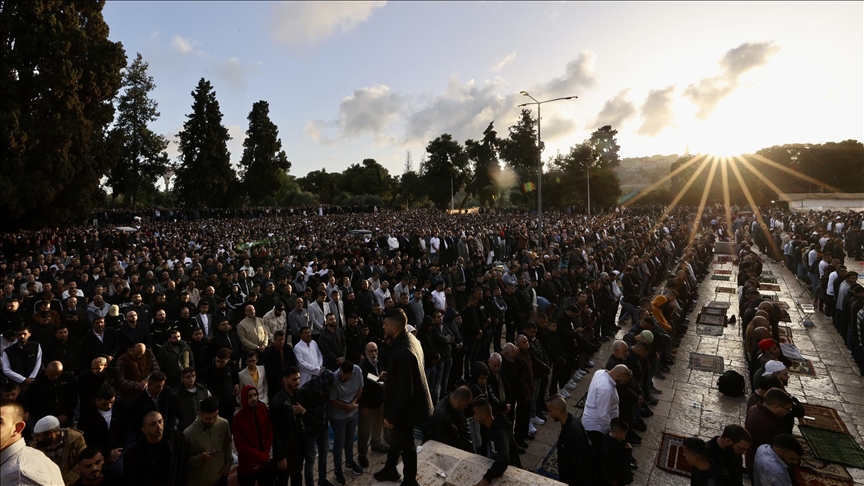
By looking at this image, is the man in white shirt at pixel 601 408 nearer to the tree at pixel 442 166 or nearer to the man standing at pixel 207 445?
the man standing at pixel 207 445

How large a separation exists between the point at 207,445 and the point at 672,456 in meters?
5.30

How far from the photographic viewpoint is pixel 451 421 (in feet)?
14.2

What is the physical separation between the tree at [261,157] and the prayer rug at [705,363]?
138ft

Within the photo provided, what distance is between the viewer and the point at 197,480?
396cm

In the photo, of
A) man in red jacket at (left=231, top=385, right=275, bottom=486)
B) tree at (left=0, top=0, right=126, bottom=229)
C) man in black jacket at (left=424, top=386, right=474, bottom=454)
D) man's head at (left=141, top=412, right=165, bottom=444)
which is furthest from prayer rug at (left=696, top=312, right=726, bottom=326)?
tree at (left=0, top=0, right=126, bottom=229)

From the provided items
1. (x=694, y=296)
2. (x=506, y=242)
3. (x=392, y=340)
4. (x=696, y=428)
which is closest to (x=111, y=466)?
(x=392, y=340)

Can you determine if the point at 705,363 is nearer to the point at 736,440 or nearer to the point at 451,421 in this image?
the point at 736,440

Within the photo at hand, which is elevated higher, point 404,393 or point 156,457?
point 404,393

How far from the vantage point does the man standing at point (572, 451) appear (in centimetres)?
417

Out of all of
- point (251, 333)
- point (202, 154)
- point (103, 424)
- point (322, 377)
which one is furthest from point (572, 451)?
point (202, 154)

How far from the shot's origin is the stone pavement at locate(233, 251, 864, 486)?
18.2 ft

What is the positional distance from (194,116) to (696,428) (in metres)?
41.9

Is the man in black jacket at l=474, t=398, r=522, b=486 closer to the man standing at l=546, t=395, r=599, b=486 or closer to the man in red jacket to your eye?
the man standing at l=546, t=395, r=599, b=486

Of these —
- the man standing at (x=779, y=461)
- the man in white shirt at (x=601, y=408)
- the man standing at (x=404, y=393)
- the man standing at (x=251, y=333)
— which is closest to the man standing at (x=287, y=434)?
the man standing at (x=404, y=393)
